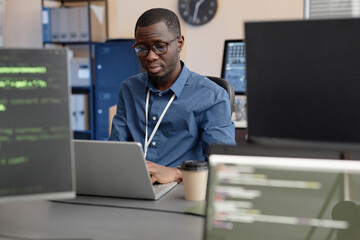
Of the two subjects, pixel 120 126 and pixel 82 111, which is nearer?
pixel 120 126

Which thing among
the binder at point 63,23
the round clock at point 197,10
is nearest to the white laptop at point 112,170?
the round clock at point 197,10

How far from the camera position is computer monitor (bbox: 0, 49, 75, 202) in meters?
0.87

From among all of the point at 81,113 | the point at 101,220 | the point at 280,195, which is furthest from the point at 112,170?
the point at 81,113

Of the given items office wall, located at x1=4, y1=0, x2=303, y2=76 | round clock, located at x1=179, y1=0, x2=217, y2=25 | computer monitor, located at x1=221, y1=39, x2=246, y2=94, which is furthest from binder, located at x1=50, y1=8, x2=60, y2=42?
computer monitor, located at x1=221, y1=39, x2=246, y2=94

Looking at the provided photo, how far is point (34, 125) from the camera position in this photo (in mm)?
881

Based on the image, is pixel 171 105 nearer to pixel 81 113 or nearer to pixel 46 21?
pixel 81 113

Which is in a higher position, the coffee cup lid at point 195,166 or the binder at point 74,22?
the binder at point 74,22

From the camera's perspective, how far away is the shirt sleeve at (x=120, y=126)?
193 cm

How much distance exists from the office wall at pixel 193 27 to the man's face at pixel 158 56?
2.44m

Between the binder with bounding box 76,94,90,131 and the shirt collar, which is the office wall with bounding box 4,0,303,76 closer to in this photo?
the binder with bounding box 76,94,90,131

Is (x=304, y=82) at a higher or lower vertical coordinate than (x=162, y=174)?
higher

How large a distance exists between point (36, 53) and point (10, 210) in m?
0.49

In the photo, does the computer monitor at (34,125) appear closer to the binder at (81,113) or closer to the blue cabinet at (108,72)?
the blue cabinet at (108,72)

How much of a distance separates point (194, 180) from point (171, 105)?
643 millimetres
